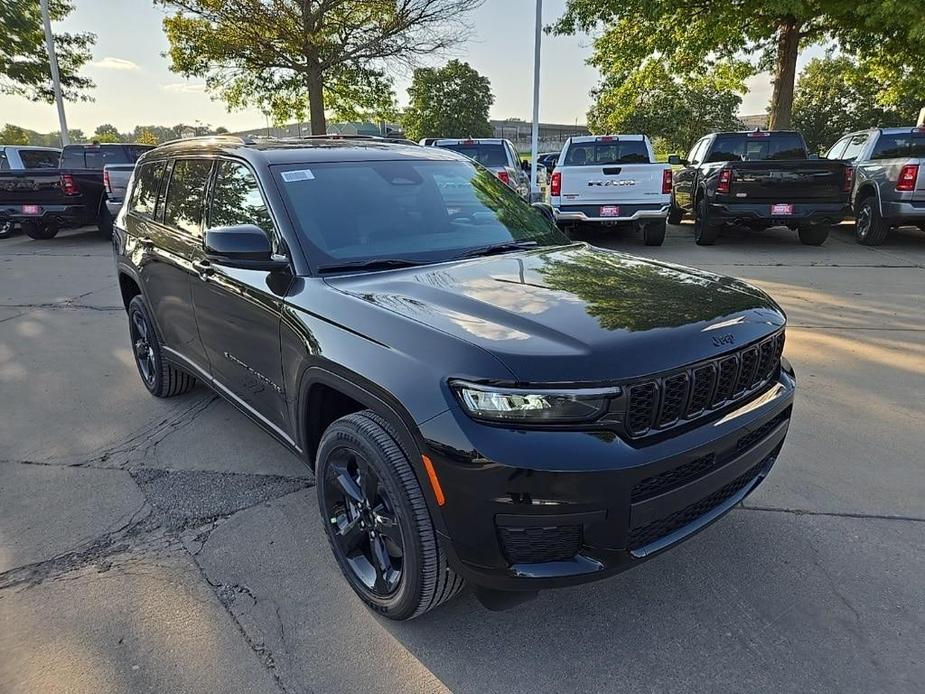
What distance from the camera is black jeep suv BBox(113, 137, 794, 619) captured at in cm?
195

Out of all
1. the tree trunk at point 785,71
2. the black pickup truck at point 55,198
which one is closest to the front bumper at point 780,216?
the tree trunk at point 785,71

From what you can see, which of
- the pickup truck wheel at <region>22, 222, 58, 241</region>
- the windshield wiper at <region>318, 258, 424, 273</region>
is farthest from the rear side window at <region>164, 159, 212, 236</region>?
the pickup truck wheel at <region>22, 222, 58, 241</region>

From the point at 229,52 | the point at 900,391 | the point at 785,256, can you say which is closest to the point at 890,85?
the point at 785,256

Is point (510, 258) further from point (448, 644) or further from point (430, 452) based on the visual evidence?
point (448, 644)

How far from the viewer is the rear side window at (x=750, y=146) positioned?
12.2 metres

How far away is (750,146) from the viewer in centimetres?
1229

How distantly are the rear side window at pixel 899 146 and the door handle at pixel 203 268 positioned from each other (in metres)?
11.5

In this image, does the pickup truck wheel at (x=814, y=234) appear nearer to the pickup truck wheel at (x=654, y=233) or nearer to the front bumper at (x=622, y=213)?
the pickup truck wheel at (x=654, y=233)

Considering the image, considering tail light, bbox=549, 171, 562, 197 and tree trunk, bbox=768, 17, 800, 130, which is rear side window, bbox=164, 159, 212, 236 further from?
tree trunk, bbox=768, 17, 800, 130

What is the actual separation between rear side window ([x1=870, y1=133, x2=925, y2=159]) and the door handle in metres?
11.5

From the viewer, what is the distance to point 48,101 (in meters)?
25.1

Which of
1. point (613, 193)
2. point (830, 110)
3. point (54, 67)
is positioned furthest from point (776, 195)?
point (830, 110)

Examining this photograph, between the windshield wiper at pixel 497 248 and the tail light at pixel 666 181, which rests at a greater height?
the tail light at pixel 666 181

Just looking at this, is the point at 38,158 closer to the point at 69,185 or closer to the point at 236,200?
the point at 69,185
